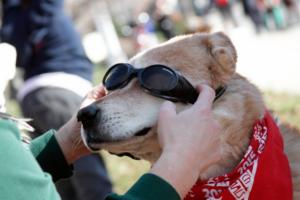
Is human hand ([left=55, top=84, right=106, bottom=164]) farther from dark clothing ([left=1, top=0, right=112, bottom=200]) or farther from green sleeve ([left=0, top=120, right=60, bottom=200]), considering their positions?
dark clothing ([left=1, top=0, right=112, bottom=200])

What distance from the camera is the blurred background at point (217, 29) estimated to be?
787cm

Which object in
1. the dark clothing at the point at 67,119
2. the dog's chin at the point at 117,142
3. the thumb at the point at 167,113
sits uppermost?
the thumb at the point at 167,113

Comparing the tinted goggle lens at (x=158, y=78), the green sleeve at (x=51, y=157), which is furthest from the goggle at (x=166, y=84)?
the green sleeve at (x=51, y=157)

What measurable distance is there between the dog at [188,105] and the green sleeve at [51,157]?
34 cm

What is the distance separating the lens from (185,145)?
1952 millimetres

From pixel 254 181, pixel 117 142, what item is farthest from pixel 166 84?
pixel 254 181

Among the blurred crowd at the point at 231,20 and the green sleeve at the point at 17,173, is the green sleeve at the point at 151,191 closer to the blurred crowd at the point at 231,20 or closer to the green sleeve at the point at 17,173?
the green sleeve at the point at 17,173

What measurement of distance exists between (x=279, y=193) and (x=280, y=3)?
65.2 ft

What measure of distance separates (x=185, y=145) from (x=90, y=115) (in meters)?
0.61

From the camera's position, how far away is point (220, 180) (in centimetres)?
253

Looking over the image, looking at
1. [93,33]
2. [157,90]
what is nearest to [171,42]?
[157,90]

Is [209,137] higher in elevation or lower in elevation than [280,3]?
higher

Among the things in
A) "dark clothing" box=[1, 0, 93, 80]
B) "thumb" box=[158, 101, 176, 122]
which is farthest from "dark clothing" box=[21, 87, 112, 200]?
"thumb" box=[158, 101, 176, 122]

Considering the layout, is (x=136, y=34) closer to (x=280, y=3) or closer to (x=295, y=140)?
(x=280, y=3)
